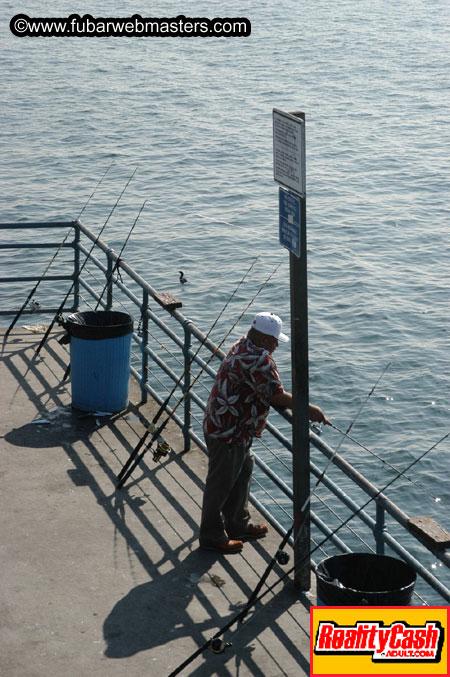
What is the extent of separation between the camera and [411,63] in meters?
49.8

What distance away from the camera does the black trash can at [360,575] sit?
5574mm

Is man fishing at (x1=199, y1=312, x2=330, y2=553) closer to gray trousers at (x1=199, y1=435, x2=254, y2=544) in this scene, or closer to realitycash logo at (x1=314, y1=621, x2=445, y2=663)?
gray trousers at (x1=199, y1=435, x2=254, y2=544)

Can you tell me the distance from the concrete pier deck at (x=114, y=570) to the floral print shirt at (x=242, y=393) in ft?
3.13

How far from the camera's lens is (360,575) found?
5.84 m

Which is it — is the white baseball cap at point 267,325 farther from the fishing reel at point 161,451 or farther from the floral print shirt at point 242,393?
the fishing reel at point 161,451

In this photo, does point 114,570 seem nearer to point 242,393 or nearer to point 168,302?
point 242,393

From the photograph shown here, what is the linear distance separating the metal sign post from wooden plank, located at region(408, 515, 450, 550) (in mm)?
1018

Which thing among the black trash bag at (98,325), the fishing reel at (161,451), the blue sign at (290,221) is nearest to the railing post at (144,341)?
the black trash bag at (98,325)

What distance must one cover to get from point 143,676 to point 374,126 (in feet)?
116

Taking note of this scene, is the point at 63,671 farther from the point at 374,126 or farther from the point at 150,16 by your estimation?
the point at 150,16

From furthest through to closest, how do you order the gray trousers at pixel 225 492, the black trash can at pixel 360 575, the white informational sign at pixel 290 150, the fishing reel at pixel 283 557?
1. the gray trousers at pixel 225 492
2. the fishing reel at pixel 283 557
3. the white informational sign at pixel 290 150
4. the black trash can at pixel 360 575

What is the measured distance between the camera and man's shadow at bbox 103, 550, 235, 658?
6.08 metres

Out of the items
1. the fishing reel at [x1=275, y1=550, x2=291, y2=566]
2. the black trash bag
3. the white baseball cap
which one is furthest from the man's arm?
the black trash bag

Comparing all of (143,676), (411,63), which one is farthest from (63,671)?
(411,63)
